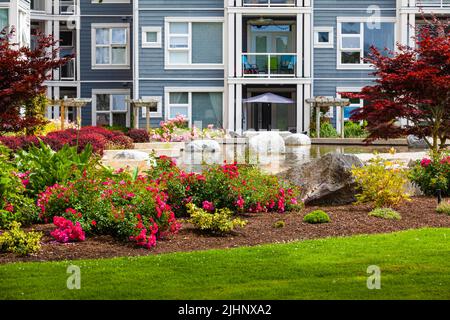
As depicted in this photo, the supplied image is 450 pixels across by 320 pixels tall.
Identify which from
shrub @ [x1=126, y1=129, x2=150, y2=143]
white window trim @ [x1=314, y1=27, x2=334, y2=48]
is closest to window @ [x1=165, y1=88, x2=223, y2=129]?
white window trim @ [x1=314, y1=27, x2=334, y2=48]

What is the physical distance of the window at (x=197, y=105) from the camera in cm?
3891

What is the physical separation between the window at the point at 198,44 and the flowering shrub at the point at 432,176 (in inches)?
987

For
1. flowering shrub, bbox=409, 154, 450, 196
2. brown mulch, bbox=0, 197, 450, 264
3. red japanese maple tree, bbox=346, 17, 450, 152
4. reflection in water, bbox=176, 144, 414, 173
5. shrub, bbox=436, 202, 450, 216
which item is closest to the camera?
brown mulch, bbox=0, 197, 450, 264

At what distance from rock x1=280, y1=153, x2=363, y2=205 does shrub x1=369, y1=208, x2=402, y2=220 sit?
3.95ft

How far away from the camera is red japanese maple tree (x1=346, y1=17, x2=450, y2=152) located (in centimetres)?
1684

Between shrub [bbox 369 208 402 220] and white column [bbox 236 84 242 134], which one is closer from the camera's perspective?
shrub [bbox 369 208 402 220]

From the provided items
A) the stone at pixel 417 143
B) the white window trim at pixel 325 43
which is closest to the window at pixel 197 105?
the white window trim at pixel 325 43

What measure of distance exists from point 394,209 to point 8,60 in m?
9.40

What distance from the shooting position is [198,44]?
128ft

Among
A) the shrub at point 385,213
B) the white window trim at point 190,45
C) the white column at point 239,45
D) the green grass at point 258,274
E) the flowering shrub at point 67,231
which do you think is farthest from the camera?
the white window trim at point 190,45

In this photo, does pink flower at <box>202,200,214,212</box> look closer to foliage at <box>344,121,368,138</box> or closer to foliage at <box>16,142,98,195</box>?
foliage at <box>16,142,98,195</box>

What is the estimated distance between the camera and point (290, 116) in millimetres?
40719

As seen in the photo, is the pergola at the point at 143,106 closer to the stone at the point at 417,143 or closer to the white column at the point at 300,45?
the white column at the point at 300,45

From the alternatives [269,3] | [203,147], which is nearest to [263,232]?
[203,147]
